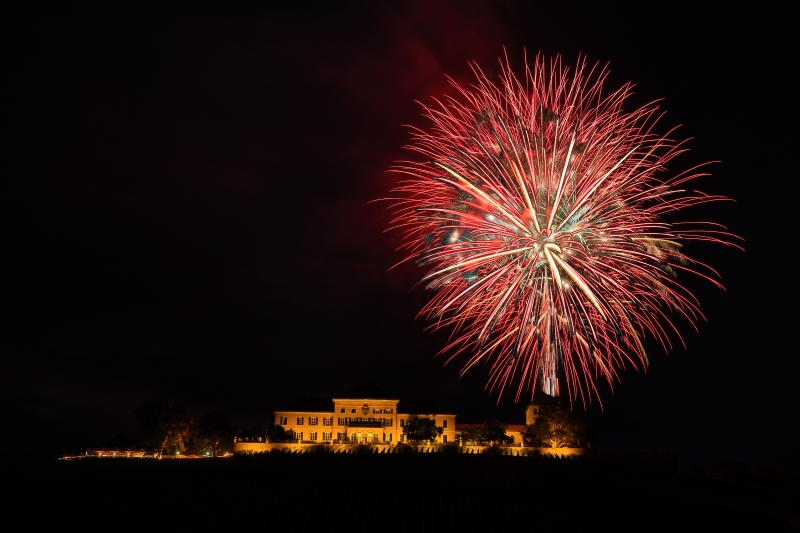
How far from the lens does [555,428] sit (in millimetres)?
88875

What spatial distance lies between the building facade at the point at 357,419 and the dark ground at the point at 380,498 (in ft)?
154

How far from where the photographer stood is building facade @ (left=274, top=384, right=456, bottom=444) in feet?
358

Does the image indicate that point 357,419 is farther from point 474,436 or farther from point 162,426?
point 162,426

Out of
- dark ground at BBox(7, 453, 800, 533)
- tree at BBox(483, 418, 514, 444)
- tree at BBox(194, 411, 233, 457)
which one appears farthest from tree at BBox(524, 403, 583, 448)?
tree at BBox(194, 411, 233, 457)

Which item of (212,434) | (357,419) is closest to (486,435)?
(357,419)

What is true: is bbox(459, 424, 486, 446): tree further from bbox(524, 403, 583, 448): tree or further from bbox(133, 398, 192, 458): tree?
bbox(133, 398, 192, 458): tree

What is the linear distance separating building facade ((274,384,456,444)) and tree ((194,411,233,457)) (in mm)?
8183

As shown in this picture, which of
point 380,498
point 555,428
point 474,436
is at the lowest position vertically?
point 380,498

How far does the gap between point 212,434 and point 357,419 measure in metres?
20.9

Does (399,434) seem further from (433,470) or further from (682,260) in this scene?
(682,260)

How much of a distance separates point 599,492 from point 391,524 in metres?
16.9

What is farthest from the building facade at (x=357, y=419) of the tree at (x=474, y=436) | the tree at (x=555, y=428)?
the tree at (x=555, y=428)

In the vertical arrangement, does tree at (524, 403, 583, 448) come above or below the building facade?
below

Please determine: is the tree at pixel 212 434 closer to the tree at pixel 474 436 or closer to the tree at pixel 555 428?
the tree at pixel 474 436
